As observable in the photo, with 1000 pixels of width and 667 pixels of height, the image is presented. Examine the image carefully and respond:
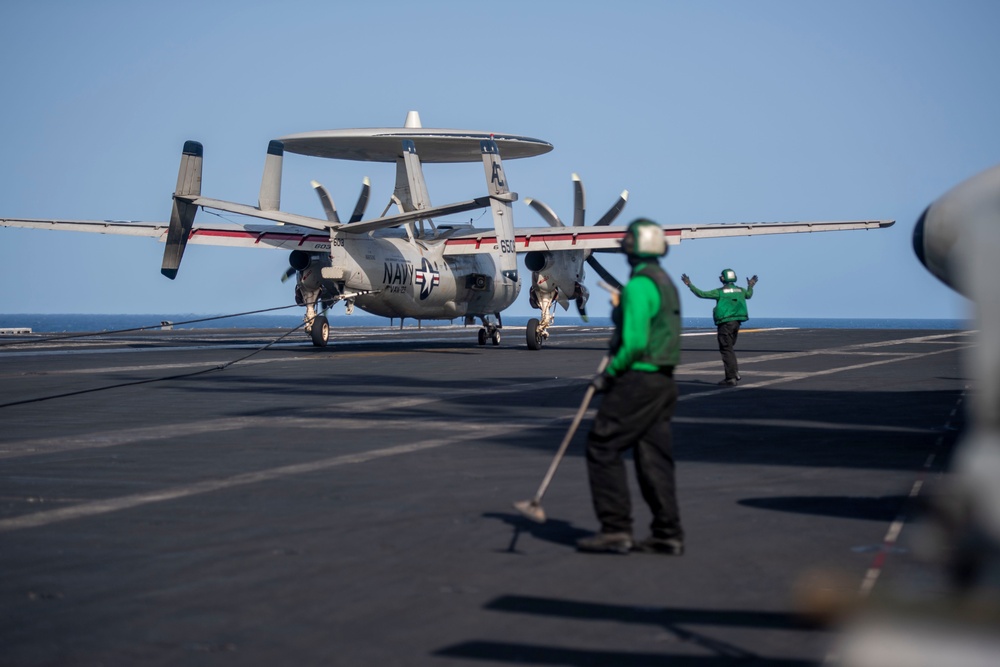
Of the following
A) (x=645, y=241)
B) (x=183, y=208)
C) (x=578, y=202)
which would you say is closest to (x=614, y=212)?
(x=578, y=202)

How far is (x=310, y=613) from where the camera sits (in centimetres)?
610

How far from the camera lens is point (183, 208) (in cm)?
3269

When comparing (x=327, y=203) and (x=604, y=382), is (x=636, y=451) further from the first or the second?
(x=327, y=203)

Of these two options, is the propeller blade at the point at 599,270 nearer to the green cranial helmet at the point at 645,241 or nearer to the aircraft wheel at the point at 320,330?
the aircraft wheel at the point at 320,330

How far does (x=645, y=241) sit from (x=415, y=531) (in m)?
2.73

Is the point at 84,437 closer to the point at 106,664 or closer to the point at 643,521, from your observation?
the point at 643,521

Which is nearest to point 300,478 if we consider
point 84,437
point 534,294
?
point 84,437

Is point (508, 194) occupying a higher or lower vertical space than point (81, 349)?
higher

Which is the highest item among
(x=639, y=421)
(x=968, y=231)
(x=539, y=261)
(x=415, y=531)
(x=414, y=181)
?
(x=414, y=181)

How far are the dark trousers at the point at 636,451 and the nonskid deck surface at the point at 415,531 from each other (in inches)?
12.4

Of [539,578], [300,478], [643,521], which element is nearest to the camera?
[539,578]

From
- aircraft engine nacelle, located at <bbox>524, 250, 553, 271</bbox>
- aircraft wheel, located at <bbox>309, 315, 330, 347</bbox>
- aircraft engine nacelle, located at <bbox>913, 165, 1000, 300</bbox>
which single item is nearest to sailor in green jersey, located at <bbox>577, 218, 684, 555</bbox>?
aircraft engine nacelle, located at <bbox>913, 165, 1000, 300</bbox>

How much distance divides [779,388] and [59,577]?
58.9ft

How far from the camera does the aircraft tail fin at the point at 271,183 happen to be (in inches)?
1372
